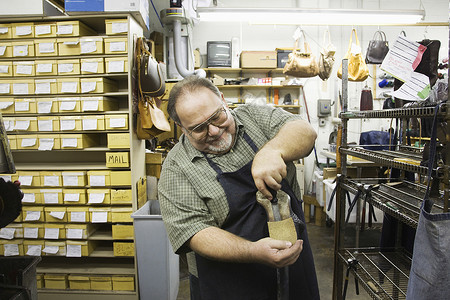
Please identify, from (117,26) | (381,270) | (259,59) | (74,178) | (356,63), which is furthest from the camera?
(259,59)

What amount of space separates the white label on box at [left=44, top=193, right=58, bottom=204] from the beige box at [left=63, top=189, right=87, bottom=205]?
3.3 inches

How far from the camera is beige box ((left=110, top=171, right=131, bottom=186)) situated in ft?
9.00

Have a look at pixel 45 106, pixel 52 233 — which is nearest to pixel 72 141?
pixel 45 106

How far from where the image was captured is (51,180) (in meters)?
2.79

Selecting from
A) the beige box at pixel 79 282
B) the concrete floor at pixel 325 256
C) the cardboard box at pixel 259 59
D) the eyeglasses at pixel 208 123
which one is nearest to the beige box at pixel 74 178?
the beige box at pixel 79 282

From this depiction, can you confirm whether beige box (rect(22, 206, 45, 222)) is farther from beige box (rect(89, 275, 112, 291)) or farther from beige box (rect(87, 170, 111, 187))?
beige box (rect(89, 275, 112, 291))

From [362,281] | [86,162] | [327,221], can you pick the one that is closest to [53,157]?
[86,162]

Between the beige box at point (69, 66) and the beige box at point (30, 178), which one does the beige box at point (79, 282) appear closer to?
the beige box at point (30, 178)

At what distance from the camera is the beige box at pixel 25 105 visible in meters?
2.77

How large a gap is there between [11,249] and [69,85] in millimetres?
1650

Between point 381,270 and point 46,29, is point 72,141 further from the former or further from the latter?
point 381,270

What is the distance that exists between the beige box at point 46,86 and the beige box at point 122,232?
1340mm

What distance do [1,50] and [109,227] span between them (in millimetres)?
1919

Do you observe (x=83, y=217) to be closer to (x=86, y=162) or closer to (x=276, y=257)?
(x=86, y=162)
